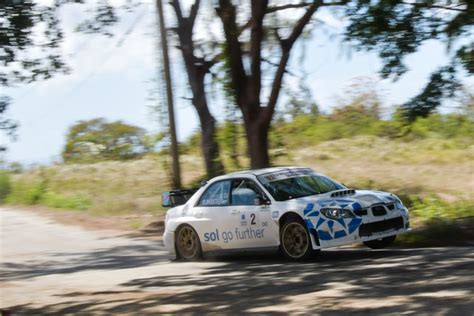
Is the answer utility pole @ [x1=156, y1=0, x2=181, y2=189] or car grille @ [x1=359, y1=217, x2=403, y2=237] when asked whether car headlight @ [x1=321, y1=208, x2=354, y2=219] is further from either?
utility pole @ [x1=156, y1=0, x2=181, y2=189]

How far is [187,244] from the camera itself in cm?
1466

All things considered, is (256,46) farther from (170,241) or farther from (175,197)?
(170,241)

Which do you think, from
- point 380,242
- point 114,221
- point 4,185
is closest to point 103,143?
point 4,185

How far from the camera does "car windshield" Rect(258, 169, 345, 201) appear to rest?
43.4 ft

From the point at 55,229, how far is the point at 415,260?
53.8ft

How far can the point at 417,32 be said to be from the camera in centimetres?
A: 1520

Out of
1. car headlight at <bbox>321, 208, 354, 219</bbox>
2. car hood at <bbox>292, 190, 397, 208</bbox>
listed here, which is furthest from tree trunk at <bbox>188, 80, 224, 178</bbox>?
car headlight at <bbox>321, 208, 354, 219</bbox>

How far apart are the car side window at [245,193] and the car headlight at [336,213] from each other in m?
1.40

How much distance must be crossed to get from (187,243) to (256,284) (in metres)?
4.11

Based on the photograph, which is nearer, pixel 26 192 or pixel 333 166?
pixel 333 166

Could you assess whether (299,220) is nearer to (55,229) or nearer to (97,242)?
(97,242)

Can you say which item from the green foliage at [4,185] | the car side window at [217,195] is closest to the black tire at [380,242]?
the car side window at [217,195]

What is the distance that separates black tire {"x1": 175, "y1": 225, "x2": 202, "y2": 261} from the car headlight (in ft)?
9.67

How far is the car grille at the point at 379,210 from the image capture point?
41.0 ft
